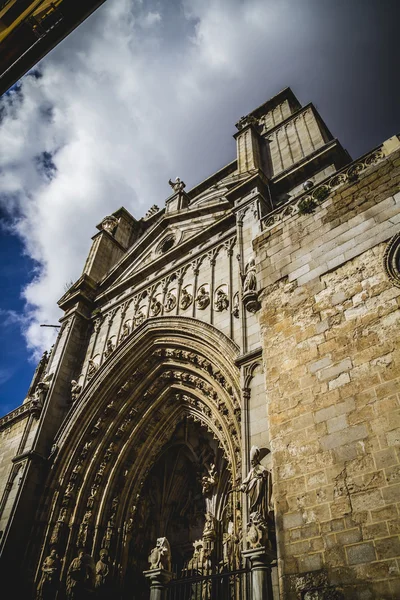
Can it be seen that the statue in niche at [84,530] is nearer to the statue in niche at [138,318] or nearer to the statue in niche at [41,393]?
the statue in niche at [41,393]

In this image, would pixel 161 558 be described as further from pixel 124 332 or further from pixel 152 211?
pixel 152 211

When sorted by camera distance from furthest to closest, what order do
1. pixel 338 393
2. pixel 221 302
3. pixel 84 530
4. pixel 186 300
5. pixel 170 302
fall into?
pixel 170 302, pixel 186 300, pixel 221 302, pixel 84 530, pixel 338 393

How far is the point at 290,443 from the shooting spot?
546 centimetres

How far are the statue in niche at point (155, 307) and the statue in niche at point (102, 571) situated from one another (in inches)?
237

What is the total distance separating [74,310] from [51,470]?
5.69m

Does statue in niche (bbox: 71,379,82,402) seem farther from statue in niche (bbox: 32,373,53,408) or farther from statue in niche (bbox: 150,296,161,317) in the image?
statue in niche (bbox: 150,296,161,317)

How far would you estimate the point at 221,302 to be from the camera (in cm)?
1017

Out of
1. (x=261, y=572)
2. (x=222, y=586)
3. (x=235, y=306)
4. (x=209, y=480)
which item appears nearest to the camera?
(x=261, y=572)

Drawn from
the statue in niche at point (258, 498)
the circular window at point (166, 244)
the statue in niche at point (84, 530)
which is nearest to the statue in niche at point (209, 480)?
the statue in niche at point (84, 530)

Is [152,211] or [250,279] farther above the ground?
[152,211]

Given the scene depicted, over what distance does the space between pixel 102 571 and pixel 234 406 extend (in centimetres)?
482

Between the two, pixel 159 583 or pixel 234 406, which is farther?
pixel 234 406

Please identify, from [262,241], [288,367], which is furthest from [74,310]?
[288,367]

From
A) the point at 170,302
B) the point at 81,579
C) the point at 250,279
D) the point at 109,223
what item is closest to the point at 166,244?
the point at 170,302
